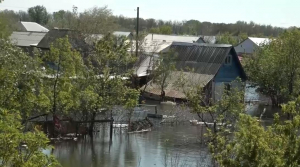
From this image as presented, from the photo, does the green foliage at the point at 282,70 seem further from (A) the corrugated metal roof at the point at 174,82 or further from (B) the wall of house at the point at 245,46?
(B) the wall of house at the point at 245,46

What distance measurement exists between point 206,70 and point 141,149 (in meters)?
16.3

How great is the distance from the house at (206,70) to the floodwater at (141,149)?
890cm

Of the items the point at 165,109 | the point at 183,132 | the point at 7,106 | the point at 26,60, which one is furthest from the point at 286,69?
the point at 7,106

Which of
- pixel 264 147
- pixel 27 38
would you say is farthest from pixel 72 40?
pixel 264 147

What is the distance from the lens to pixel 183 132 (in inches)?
1079

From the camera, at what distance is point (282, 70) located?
3719cm

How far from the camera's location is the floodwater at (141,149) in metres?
20.8

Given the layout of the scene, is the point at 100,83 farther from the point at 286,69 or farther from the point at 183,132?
the point at 286,69

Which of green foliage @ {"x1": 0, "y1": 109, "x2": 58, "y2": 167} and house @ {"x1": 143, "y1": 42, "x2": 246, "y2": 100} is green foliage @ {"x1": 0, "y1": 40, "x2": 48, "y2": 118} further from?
house @ {"x1": 143, "y1": 42, "x2": 246, "y2": 100}

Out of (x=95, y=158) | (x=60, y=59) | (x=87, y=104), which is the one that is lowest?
(x=95, y=158)

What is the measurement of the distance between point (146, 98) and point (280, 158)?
29.3 metres

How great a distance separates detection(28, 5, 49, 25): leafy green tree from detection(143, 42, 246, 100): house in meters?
67.6

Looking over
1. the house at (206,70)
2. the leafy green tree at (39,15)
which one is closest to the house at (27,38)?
the house at (206,70)

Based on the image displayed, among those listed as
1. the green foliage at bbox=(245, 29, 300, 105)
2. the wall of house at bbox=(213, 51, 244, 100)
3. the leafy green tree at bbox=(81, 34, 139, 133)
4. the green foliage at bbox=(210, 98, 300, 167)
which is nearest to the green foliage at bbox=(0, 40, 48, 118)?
the leafy green tree at bbox=(81, 34, 139, 133)
